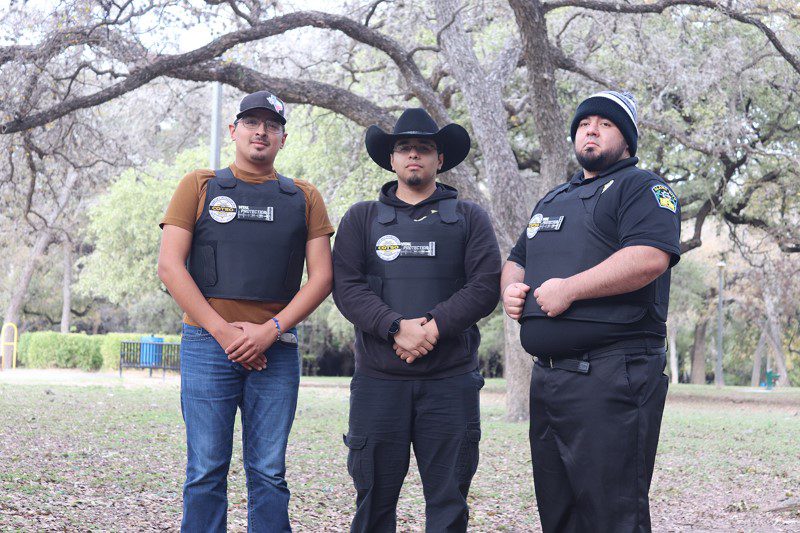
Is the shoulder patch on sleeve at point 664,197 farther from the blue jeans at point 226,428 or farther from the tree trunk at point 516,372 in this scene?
the tree trunk at point 516,372

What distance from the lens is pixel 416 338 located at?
4.39m

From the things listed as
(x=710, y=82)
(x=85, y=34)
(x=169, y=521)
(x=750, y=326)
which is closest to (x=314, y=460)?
(x=169, y=521)

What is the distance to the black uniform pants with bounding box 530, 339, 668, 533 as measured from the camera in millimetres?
3984

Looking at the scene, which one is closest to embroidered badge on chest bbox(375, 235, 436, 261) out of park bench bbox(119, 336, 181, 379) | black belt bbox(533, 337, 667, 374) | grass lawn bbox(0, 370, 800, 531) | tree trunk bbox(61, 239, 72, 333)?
black belt bbox(533, 337, 667, 374)

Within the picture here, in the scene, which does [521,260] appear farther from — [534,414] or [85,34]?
[85,34]

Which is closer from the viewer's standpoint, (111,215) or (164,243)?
(164,243)

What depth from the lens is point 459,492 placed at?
4.42 m

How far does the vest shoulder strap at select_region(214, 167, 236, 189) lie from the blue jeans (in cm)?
75

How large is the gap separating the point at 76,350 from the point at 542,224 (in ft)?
100

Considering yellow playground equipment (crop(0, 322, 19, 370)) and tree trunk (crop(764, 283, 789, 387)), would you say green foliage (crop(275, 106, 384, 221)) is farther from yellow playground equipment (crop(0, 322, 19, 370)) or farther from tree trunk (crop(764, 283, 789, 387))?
tree trunk (crop(764, 283, 789, 387))

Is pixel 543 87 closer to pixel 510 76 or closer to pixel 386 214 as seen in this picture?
pixel 510 76

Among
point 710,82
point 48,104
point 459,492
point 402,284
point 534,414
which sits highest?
point 710,82

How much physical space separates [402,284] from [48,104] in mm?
10330

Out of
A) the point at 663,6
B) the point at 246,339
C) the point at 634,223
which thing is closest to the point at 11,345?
the point at 663,6
